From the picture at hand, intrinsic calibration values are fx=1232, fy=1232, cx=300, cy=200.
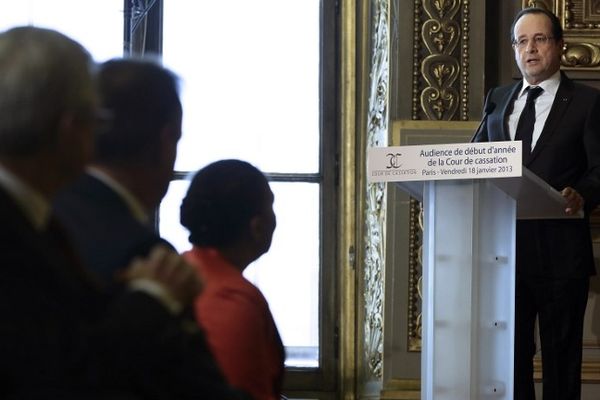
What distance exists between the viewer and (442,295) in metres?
3.78

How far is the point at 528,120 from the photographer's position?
4.27 meters

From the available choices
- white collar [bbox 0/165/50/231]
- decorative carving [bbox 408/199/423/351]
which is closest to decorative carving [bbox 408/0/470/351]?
decorative carving [bbox 408/199/423/351]

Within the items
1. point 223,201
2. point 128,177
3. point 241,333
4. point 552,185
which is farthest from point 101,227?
point 552,185

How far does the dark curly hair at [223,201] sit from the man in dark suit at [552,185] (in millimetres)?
2227

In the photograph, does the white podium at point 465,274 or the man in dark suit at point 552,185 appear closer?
the white podium at point 465,274

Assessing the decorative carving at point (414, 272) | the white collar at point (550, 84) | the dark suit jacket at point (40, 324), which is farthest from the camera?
the decorative carving at point (414, 272)

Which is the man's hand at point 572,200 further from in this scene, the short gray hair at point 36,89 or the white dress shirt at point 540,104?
the short gray hair at point 36,89

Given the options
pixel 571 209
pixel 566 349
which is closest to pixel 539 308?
pixel 566 349

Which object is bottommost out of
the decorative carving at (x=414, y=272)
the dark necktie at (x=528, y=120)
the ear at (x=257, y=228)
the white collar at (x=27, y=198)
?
the decorative carving at (x=414, y=272)

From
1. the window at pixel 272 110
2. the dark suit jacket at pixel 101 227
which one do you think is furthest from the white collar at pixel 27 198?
the window at pixel 272 110

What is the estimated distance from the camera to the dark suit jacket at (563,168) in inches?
162

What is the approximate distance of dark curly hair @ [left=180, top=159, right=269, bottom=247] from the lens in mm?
1942

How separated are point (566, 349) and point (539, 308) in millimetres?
162

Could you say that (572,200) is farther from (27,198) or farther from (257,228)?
(27,198)
